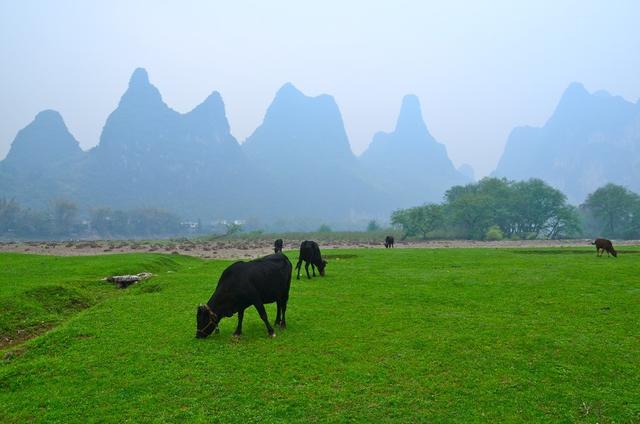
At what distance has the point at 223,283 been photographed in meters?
12.4

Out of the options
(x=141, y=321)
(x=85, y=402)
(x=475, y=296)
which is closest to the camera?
(x=85, y=402)

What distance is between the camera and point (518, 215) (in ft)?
319

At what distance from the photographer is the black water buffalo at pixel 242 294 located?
1210cm

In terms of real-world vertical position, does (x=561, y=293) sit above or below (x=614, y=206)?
below

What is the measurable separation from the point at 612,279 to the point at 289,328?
52.7 ft

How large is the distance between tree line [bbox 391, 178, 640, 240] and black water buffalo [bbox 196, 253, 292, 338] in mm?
82261

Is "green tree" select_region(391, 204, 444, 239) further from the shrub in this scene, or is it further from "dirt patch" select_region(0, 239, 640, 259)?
"dirt patch" select_region(0, 239, 640, 259)

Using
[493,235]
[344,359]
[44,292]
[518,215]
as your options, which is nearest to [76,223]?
[493,235]

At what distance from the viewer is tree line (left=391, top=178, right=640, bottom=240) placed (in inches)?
3654

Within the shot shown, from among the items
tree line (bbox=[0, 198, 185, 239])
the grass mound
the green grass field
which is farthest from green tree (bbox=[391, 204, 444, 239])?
tree line (bbox=[0, 198, 185, 239])

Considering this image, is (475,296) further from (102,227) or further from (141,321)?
(102,227)

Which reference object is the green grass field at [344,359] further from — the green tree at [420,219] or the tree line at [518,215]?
the tree line at [518,215]

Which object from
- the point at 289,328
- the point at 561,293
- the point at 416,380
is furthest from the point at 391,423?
the point at 561,293

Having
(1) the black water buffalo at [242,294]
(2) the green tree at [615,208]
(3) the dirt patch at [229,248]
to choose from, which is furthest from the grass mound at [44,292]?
(2) the green tree at [615,208]
